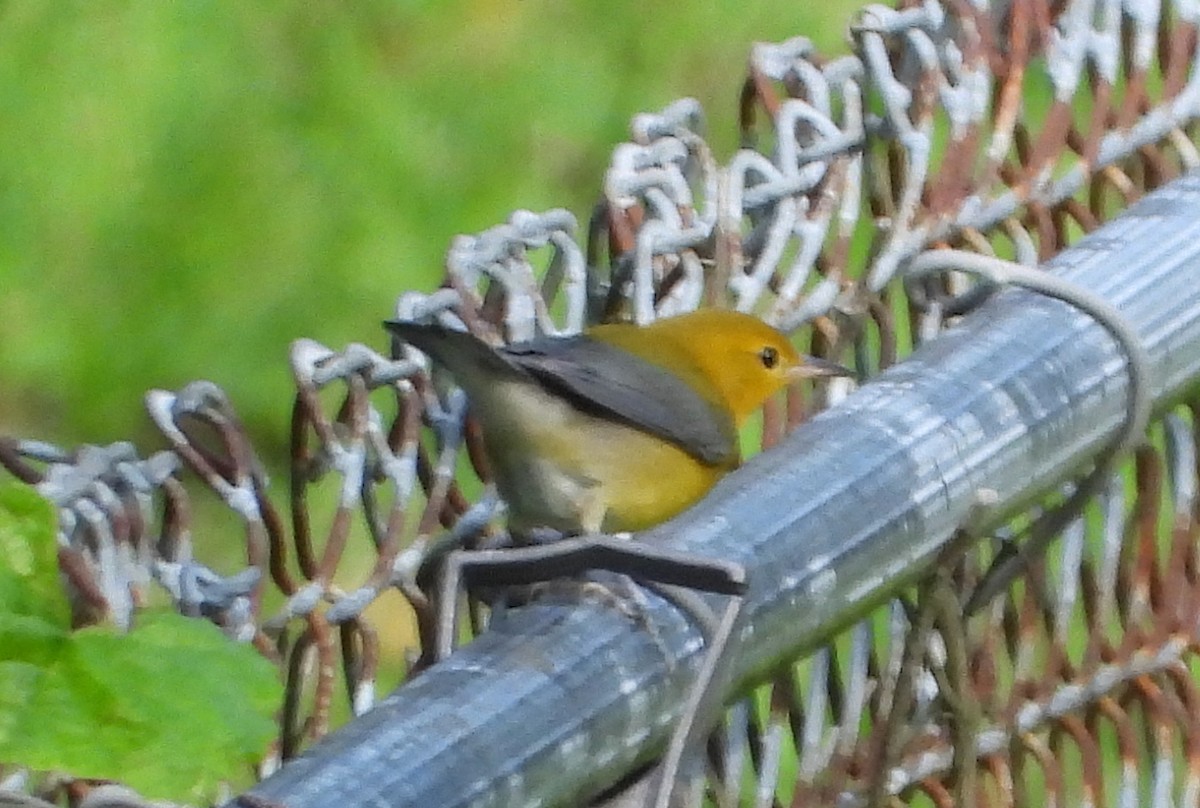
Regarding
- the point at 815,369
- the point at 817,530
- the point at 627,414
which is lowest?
the point at 627,414

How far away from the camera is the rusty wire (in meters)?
1.44

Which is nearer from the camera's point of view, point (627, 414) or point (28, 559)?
point (28, 559)

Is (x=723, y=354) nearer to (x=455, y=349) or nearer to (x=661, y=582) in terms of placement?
(x=455, y=349)

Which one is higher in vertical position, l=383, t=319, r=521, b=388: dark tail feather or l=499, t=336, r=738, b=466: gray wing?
l=383, t=319, r=521, b=388: dark tail feather

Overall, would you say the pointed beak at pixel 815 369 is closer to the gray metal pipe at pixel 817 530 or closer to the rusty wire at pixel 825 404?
the rusty wire at pixel 825 404

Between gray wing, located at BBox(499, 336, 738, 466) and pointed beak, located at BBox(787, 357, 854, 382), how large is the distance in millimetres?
138

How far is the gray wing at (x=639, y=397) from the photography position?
227 centimetres

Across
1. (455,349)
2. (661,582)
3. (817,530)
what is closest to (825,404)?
(455,349)

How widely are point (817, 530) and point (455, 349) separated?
0.50 meters

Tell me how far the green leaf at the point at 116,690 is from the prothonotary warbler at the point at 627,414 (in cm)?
104

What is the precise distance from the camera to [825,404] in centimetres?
195

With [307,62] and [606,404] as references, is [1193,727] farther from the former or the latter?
[307,62]

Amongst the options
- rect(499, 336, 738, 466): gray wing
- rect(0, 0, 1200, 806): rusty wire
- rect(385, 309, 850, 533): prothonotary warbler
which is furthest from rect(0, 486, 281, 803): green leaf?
rect(499, 336, 738, 466): gray wing

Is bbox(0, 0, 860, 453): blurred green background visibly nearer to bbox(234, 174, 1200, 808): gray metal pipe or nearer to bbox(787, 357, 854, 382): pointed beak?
bbox(787, 357, 854, 382): pointed beak
